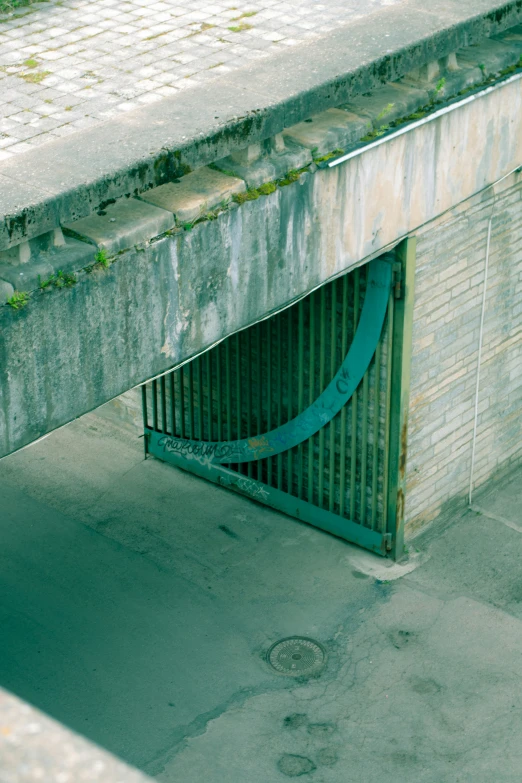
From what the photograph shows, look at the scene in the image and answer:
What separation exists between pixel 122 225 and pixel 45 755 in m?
3.89

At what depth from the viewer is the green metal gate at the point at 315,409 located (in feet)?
25.6

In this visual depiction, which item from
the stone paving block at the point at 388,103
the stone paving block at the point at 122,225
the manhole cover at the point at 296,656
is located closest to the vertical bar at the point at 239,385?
the manhole cover at the point at 296,656

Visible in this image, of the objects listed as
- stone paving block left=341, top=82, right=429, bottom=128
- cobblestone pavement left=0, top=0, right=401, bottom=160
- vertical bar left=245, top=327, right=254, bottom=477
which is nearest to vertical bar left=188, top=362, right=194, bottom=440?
vertical bar left=245, top=327, right=254, bottom=477

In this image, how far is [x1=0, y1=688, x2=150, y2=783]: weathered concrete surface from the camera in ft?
4.50

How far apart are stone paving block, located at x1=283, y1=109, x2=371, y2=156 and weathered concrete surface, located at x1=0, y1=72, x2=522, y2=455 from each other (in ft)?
0.45

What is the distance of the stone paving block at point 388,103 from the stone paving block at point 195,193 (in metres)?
1.37

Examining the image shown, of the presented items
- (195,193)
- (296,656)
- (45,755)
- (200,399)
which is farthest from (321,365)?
(45,755)

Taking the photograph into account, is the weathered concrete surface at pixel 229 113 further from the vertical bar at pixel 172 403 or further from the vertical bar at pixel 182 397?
the vertical bar at pixel 172 403

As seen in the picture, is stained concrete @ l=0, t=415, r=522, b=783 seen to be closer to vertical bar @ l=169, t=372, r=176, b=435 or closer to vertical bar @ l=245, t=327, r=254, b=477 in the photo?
vertical bar @ l=169, t=372, r=176, b=435

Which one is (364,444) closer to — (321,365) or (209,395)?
(321,365)

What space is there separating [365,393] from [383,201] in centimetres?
192

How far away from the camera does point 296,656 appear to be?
7.51m

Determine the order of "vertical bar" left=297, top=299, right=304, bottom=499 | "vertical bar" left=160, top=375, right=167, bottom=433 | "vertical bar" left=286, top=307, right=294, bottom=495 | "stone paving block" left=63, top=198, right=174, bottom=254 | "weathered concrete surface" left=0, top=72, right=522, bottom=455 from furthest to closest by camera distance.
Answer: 1. "vertical bar" left=160, top=375, right=167, bottom=433
2. "vertical bar" left=286, top=307, right=294, bottom=495
3. "vertical bar" left=297, top=299, right=304, bottom=499
4. "stone paving block" left=63, top=198, right=174, bottom=254
5. "weathered concrete surface" left=0, top=72, right=522, bottom=455

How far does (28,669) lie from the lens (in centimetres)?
741
